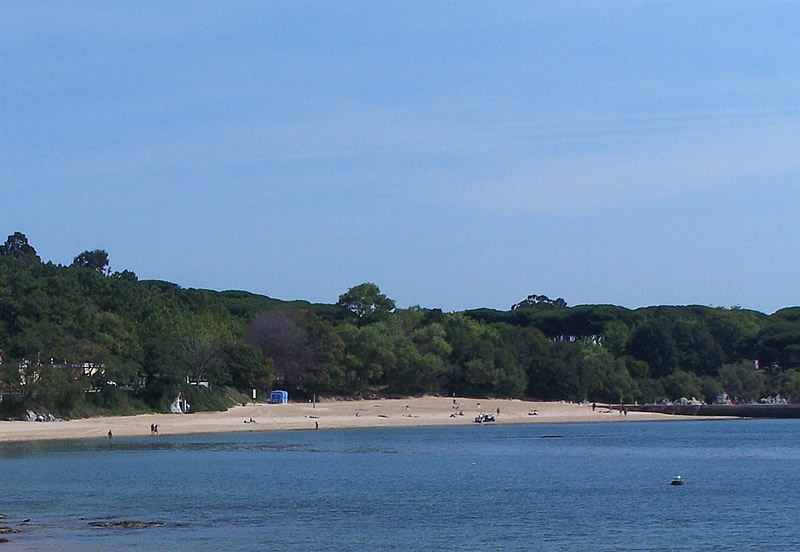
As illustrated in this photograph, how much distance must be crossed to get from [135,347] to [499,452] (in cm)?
3115

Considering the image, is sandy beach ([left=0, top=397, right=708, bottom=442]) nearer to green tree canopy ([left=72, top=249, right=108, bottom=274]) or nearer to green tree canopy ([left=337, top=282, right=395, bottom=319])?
green tree canopy ([left=337, top=282, right=395, bottom=319])

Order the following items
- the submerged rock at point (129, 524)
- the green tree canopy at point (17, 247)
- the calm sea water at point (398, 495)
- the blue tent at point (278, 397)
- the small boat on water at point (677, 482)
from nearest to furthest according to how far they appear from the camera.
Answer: the calm sea water at point (398, 495) → the submerged rock at point (129, 524) → the small boat on water at point (677, 482) → the blue tent at point (278, 397) → the green tree canopy at point (17, 247)

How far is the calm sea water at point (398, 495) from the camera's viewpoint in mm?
28516

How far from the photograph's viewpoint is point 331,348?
96.2 m

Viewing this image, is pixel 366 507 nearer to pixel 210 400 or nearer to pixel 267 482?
pixel 267 482

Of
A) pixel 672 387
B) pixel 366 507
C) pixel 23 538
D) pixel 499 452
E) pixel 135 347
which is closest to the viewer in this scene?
pixel 23 538

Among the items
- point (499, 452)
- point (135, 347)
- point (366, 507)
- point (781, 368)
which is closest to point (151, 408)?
point (135, 347)

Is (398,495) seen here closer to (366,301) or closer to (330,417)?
(330,417)

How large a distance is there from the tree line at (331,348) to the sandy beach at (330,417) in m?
2.69

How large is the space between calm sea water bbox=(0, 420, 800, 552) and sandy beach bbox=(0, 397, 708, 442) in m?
3.23

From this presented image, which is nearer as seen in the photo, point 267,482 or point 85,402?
point 267,482

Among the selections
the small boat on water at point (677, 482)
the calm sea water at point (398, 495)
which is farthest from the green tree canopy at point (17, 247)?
the small boat on water at point (677, 482)

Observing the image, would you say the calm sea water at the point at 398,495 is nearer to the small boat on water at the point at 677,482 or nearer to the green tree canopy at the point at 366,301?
the small boat on water at the point at 677,482

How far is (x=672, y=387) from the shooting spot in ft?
408
